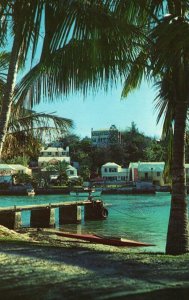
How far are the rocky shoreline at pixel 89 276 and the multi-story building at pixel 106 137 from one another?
12944cm

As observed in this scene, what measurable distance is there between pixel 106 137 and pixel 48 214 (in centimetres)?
12511

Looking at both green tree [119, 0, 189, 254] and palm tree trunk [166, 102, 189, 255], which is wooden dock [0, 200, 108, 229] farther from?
palm tree trunk [166, 102, 189, 255]

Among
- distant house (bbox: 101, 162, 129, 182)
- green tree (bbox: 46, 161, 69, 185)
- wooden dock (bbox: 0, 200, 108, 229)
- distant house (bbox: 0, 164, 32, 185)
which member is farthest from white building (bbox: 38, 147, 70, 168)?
wooden dock (bbox: 0, 200, 108, 229)

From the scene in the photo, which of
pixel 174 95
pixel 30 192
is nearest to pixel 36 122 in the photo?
pixel 174 95

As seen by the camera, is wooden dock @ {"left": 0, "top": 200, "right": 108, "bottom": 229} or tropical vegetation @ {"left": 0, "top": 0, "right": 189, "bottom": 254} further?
wooden dock @ {"left": 0, "top": 200, "right": 108, "bottom": 229}

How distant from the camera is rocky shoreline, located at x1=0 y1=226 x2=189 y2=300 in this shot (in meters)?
5.61

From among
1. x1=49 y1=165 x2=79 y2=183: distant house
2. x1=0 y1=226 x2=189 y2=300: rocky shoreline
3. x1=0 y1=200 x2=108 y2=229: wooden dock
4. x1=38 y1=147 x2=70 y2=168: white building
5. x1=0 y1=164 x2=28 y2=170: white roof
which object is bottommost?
x1=0 y1=200 x2=108 y2=229: wooden dock

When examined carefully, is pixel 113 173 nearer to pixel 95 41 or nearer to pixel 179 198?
pixel 179 198

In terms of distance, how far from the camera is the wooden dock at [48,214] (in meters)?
29.5

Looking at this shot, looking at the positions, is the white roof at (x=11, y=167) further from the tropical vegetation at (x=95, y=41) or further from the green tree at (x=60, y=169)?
the tropical vegetation at (x=95, y=41)

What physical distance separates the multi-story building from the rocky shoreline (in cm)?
12944

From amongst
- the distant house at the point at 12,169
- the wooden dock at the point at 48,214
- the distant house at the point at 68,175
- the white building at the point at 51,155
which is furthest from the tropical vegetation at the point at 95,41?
the white building at the point at 51,155

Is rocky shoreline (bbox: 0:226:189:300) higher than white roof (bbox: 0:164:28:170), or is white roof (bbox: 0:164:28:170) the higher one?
white roof (bbox: 0:164:28:170)

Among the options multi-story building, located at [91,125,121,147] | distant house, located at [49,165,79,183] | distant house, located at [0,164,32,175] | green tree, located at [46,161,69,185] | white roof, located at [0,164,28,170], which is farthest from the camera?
multi-story building, located at [91,125,121,147]
